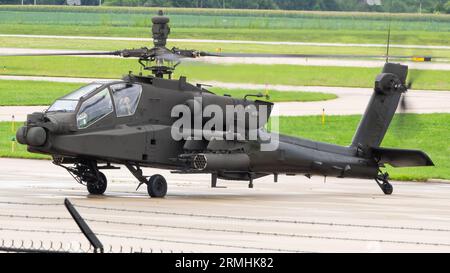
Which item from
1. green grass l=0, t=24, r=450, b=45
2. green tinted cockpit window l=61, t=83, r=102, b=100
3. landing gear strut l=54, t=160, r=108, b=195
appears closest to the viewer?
green tinted cockpit window l=61, t=83, r=102, b=100

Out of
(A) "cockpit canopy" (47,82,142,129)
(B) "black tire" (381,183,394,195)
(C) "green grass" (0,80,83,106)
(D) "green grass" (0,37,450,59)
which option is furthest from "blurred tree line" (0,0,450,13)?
(A) "cockpit canopy" (47,82,142,129)

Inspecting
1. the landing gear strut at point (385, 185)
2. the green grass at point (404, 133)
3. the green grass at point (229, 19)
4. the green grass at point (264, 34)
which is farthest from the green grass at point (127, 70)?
the landing gear strut at point (385, 185)

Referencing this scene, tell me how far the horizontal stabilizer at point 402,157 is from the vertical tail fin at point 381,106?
1.07ft

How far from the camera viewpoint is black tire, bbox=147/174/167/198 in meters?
24.2

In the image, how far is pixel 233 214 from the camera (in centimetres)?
2152

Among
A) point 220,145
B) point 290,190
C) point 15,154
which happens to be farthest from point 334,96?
point 220,145

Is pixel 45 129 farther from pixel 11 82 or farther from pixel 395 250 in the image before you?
pixel 11 82

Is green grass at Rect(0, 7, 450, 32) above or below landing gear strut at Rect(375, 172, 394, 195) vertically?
below

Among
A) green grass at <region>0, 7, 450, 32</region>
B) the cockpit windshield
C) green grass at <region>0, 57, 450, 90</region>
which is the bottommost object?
green grass at <region>0, 7, 450, 32</region>

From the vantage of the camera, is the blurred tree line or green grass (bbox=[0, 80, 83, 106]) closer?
green grass (bbox=[0, 80, 83, 106])

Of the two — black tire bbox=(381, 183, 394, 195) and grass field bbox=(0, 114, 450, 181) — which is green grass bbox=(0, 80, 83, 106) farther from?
black tire bbox=(381, 183, 394, 195)

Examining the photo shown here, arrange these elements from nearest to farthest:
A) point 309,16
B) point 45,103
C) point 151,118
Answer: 1. point 151,118
2. point 45,103
3. point 309,16

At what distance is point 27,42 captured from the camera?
250ft
